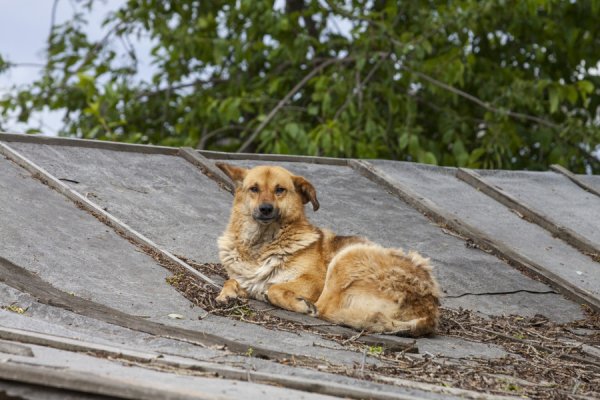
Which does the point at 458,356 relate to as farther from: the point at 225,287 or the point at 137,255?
the point at 137,255

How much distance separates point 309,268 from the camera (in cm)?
723

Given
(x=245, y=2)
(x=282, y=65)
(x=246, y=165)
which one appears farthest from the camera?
(x=282, y=65)

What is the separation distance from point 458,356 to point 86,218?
308 cm

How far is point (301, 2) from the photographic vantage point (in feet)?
58.7

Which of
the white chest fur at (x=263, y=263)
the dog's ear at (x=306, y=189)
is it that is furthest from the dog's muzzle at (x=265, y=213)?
the dog's ear at (x=306, y=189)

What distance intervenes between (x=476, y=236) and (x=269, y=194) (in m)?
2.48

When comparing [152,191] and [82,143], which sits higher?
[82,143]

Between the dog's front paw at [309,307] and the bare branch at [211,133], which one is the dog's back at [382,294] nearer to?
the dog's front paw at [309,307]

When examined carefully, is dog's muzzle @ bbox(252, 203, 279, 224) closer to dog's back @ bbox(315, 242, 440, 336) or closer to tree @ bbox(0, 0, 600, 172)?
dog's back @ bbox(315, 242, 440, 336)

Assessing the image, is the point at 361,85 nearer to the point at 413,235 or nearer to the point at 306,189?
the point at 413,235

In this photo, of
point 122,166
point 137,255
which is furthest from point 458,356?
point 122,166

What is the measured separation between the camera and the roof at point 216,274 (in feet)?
15.7

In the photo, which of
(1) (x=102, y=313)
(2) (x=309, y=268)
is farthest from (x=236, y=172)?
(1) (x=102, y=313)

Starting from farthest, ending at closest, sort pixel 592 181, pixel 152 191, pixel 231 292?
pixel 592 181, pixel 152 191, pixel 231 292
